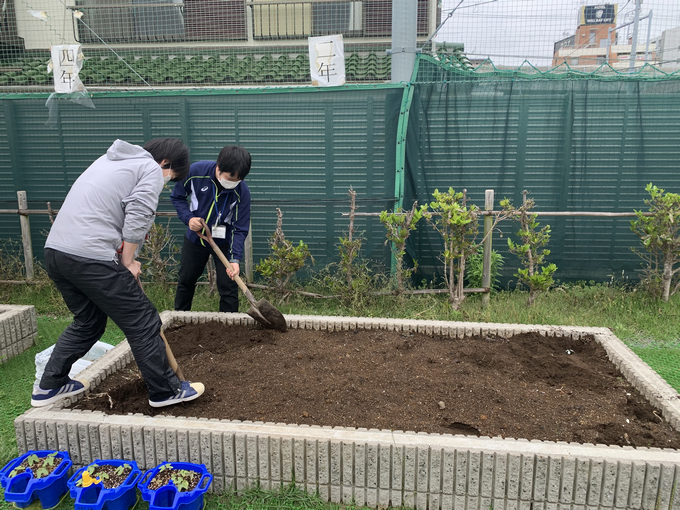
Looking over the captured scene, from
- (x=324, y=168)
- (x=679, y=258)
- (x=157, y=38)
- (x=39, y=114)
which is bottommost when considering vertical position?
(x=679, y=258)

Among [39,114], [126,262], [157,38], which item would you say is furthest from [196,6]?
[126,262]

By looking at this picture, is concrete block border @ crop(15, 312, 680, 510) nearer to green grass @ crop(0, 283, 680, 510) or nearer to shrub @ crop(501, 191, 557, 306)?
green grass @ crop(0, 283, 680, 510)

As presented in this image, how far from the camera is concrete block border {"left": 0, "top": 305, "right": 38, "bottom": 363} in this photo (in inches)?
155

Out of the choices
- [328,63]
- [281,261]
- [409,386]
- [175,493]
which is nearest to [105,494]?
[175,493]

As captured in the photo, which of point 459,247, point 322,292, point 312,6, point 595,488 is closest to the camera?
point 595,488

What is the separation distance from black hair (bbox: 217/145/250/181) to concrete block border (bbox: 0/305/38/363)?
2.10 metres

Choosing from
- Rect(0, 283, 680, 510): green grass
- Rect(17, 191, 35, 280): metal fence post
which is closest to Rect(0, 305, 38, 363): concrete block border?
Rect(0, 283, 680, 510): green grass

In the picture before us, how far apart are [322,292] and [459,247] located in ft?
4.99

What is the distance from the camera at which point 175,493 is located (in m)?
2.16

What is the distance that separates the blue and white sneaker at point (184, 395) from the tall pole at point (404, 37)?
13.4ft

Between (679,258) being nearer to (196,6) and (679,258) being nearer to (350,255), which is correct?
(350,255)

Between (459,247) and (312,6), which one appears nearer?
(459,247)

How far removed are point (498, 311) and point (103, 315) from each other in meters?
3.57

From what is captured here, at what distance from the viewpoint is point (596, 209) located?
220 inches
